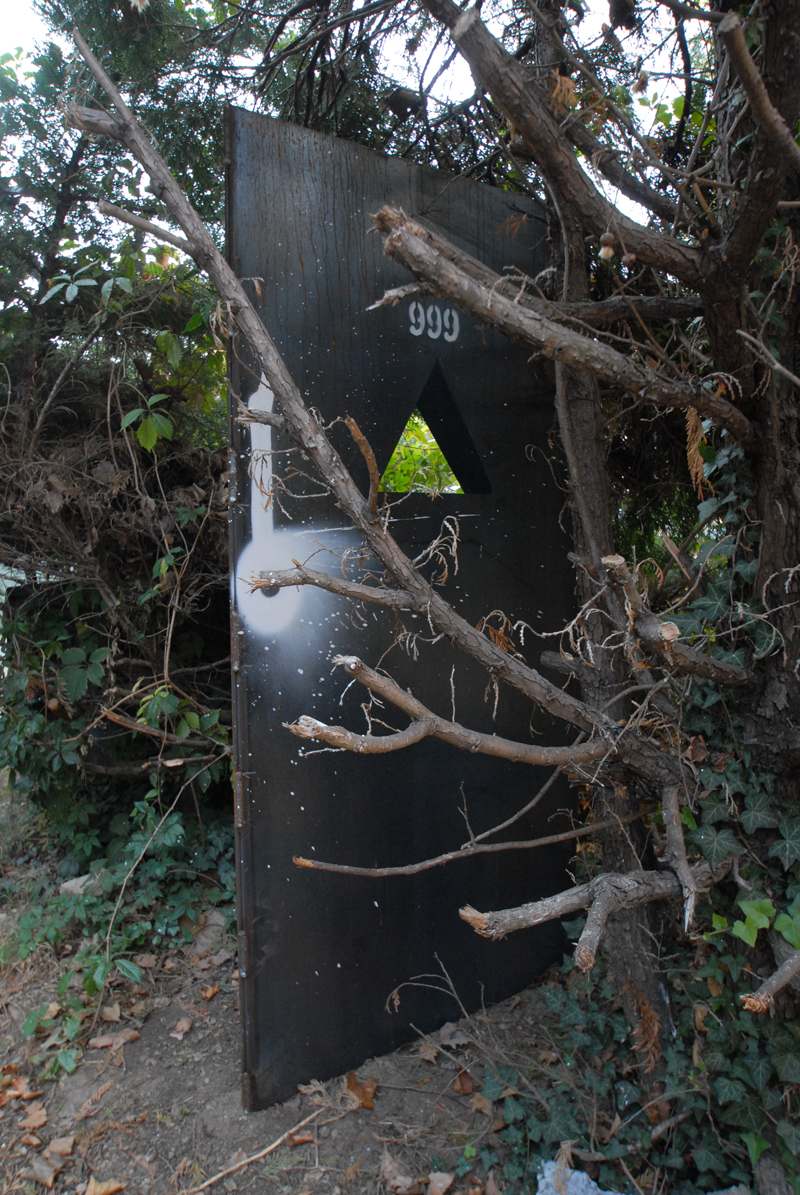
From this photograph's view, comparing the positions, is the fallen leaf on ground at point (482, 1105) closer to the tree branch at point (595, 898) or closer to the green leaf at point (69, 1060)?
the tree branch at point (595, 898)

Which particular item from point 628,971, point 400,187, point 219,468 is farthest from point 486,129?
point 628,971

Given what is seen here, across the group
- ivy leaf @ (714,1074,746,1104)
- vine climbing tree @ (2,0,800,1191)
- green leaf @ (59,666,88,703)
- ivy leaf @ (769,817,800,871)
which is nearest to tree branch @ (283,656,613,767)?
vine climbing tree @ (2,0,800,1191)

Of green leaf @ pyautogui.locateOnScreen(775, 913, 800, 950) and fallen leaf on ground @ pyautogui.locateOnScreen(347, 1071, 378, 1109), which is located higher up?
green leaf @ pyautogui.locateOnScreen(775, 913, 800, 950)

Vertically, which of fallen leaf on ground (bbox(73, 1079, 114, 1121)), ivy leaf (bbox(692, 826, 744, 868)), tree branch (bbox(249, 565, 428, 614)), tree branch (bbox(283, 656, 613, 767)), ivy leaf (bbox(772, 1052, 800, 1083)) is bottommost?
fallen leaf on ground (bbox(73, 1079, 114, 1121))

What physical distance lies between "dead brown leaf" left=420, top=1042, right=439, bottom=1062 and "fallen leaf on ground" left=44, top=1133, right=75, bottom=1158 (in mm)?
1137

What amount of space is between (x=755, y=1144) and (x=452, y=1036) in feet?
3.58

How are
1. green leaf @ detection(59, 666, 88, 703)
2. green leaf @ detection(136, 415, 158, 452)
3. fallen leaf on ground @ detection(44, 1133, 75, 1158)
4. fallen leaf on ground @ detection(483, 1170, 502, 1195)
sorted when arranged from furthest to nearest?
green leaf @ detection(59, 666, 88, 703), green leaf @ detection(136, 415, 158, 452), fallen leaf on ground @ detection(44, 1133, 75, 1158), fallen leaf on ground @ detection(483, 1170, 502, 1195)

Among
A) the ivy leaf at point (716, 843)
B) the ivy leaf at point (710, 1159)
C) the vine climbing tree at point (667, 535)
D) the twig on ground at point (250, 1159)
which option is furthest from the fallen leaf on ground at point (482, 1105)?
the ivy leaf at point (716, 843)

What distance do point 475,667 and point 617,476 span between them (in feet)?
3.51

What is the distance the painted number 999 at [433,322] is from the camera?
8.96ft

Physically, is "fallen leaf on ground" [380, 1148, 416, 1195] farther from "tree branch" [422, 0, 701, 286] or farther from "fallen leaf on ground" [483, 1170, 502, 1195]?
"tree branch" [422, 0, 701, 286]

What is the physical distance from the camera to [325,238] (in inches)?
99.1

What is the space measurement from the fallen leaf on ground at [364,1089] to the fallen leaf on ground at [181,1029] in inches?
26.8

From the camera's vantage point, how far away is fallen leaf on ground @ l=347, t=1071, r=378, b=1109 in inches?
94.7
